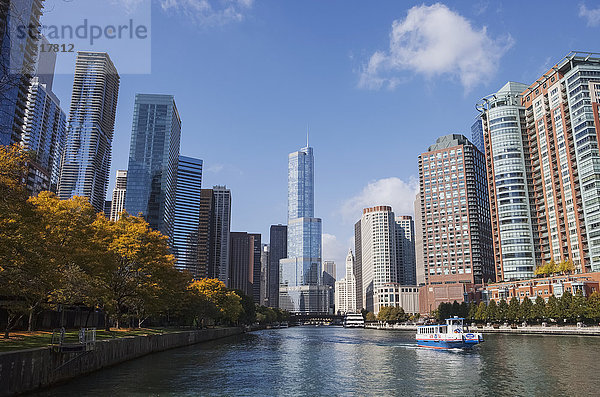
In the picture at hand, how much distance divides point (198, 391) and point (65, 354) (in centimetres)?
1487

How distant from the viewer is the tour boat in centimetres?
9706

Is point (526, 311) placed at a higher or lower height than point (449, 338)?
higher

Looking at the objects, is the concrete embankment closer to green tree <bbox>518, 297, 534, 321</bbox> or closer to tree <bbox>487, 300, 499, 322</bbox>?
green tree <bbox>518, 297, 534, 321</bbox>

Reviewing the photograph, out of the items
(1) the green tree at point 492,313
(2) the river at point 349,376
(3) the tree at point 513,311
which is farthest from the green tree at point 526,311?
(2) the river at point 349,376

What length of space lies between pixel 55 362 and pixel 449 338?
79340 millimetres

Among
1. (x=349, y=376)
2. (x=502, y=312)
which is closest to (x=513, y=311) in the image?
(x=502, y=312)

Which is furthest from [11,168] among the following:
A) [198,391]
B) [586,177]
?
[586,177]

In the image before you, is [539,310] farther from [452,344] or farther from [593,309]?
[452,344]

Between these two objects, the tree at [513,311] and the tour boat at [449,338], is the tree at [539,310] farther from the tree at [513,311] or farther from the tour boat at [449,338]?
the tour boat at [449,338]

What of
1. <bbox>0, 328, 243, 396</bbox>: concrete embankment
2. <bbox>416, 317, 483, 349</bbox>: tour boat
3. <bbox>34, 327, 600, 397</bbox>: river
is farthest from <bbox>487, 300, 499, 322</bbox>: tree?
<bbox>0, 328, 243, 396</bbox>: concrete embankment

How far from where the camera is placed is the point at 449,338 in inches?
3903

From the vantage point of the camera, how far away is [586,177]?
185 metres

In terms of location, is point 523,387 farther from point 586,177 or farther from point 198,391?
point 586,177

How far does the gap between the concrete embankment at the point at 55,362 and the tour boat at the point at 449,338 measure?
2417 inches
